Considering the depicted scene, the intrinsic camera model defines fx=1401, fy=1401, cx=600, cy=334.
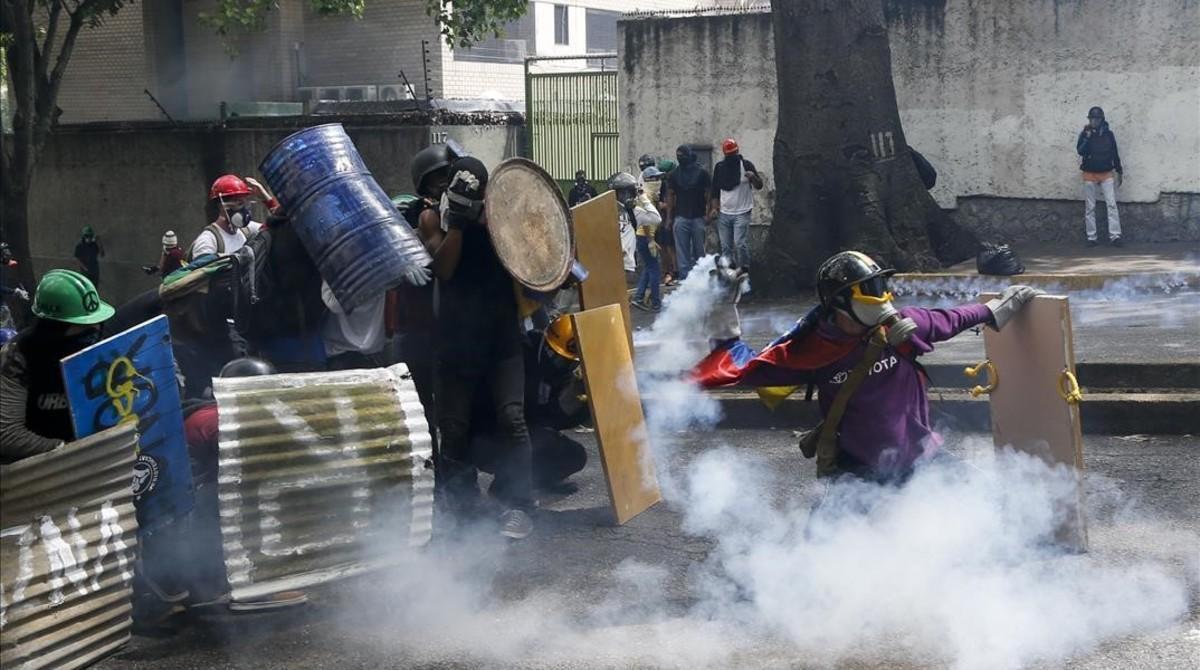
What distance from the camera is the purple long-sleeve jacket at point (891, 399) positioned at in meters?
5.11

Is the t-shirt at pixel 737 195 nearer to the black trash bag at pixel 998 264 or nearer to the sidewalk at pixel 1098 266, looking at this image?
the sidewalk at pixel 1098 266

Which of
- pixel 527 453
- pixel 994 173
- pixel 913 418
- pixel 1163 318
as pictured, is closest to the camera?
pixel 913 418

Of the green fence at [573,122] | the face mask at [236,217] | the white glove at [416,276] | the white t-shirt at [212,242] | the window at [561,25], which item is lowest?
the white glove at [416,276]

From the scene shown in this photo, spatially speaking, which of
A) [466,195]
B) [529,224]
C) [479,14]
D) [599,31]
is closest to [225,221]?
[466,195]

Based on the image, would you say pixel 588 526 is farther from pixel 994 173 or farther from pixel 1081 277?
pixel 994 173

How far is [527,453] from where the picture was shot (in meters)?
6.17

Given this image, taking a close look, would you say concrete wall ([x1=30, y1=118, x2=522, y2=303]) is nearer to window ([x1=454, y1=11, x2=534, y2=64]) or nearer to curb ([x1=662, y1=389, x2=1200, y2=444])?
window ([x1=454, y1=11, x2=534, y2=64])

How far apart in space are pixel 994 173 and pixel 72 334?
12.0 m

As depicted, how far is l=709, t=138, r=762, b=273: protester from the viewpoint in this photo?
14055mm

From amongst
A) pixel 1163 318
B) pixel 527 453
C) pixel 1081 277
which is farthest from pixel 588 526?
pixel 1081 277

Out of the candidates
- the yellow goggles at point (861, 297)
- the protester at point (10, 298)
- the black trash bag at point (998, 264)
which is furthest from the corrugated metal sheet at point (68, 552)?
the black trash bag at point (998, 264)

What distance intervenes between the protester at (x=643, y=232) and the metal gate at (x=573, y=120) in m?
3.70

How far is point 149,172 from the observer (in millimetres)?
19703

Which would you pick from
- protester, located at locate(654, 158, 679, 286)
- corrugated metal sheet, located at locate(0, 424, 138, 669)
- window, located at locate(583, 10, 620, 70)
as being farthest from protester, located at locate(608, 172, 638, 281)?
window, located at locate(583, 10, 620, 70)
